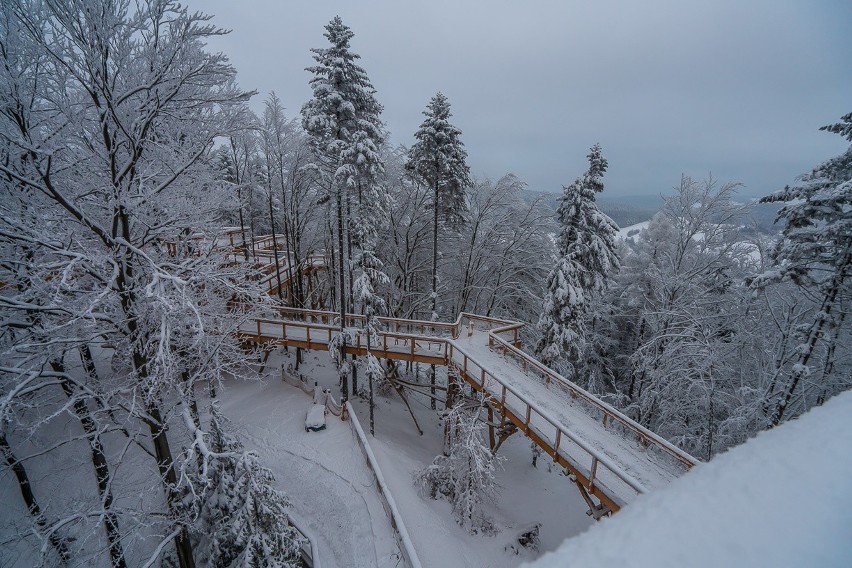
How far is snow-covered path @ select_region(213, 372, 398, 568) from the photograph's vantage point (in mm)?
9195

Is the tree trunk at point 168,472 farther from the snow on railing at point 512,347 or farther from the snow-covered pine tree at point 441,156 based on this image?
the snow-covered pine tree at point 441,156

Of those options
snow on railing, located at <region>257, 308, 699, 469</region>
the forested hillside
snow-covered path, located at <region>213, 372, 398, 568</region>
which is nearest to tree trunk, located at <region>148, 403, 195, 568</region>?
the forested hillside

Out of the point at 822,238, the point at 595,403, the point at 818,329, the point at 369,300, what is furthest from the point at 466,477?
the point at 822,238

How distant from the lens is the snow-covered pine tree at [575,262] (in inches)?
631

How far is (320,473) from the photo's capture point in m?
11.6

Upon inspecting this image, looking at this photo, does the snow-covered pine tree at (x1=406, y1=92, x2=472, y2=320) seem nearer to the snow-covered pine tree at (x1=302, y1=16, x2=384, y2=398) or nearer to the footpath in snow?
the snow-covered pine tree at (x1=302, y1=16, x2=384, y2=398)

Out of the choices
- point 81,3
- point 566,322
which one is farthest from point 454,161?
point 81,3

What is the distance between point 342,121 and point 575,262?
37.5 ft

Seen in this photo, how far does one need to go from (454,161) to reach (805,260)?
12.9 metres

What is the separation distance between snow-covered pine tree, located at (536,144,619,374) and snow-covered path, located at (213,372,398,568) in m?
9.73

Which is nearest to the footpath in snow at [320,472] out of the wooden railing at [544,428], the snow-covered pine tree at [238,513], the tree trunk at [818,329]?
the snow-covered pine tree at [238,513]

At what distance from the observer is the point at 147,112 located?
238 inches

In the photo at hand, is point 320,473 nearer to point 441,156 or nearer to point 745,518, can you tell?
point 745,518

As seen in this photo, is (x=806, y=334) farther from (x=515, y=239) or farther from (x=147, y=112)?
(x=147, y=112)
